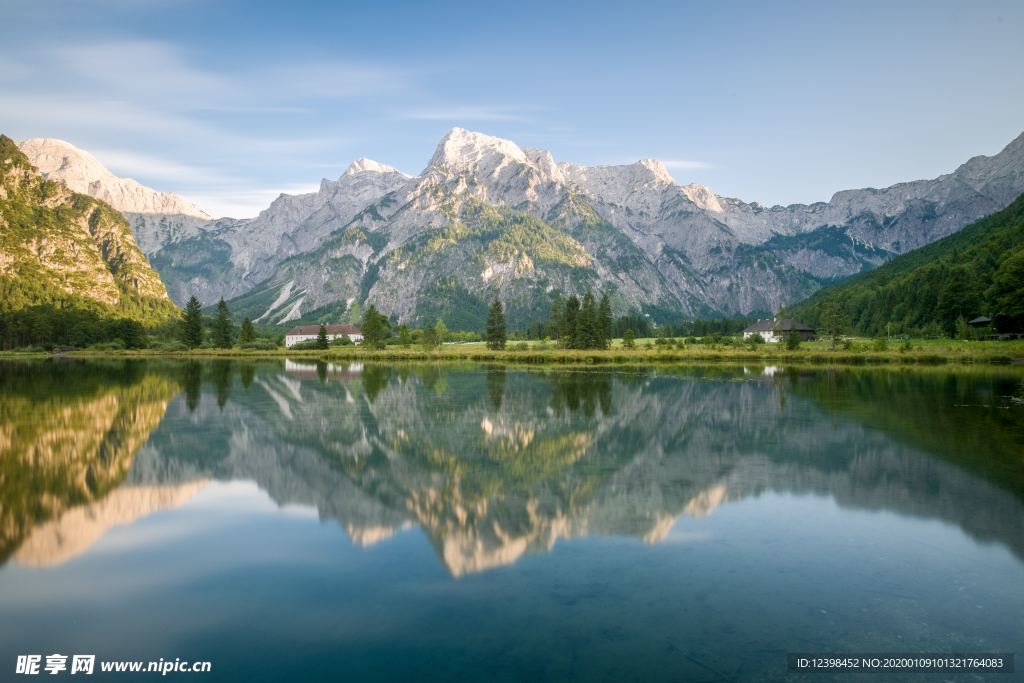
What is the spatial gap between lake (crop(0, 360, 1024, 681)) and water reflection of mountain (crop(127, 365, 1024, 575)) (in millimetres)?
174

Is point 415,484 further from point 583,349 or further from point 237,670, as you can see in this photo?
point 583,349

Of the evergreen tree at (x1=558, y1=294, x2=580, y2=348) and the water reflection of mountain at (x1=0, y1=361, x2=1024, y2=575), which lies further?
the evergreen tree at (x1=558, y1=294, x2=580, y2=348)

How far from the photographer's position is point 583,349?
414 feet

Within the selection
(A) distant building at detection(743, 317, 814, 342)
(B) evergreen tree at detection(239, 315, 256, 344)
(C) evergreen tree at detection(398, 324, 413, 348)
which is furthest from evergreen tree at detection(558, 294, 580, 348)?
(B) evergreen tree at detection(239, 315, 256, 344)

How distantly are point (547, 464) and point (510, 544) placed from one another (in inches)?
385

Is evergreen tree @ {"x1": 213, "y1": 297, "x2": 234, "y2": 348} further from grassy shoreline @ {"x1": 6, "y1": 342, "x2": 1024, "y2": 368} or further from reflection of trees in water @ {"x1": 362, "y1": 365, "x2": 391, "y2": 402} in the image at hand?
reflection of trees in water @ {"x1": 362, "y1": 365, "x2": 391, "y2": 402}

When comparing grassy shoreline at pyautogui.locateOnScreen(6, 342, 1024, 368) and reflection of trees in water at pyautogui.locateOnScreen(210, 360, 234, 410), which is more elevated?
grassy shoreline at pyautogui.locateOnScreen(6, 342, 1024, 368)

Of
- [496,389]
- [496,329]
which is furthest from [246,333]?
[496,389]

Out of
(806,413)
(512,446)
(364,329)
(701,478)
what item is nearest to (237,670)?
(701,478)

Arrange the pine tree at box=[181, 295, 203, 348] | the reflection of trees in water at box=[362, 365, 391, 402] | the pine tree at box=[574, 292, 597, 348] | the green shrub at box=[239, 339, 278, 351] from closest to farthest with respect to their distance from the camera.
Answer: the reflection of trees in water at box=[362, 365, 391, 402], the pine tree at box=[574, 292, 597, 348], the pine tree at box=[181, 295, 203, 348], the green shrub at box=[239, 339, 278, 351]

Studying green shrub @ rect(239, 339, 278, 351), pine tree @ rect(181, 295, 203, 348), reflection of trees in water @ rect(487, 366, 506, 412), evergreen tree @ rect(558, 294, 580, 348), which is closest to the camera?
reflection of trees in water @ rect(487, 366, 506, 412)

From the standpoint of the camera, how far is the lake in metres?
11.4

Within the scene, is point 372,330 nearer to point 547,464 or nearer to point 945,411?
point 945,411

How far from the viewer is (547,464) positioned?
26.6 metres
